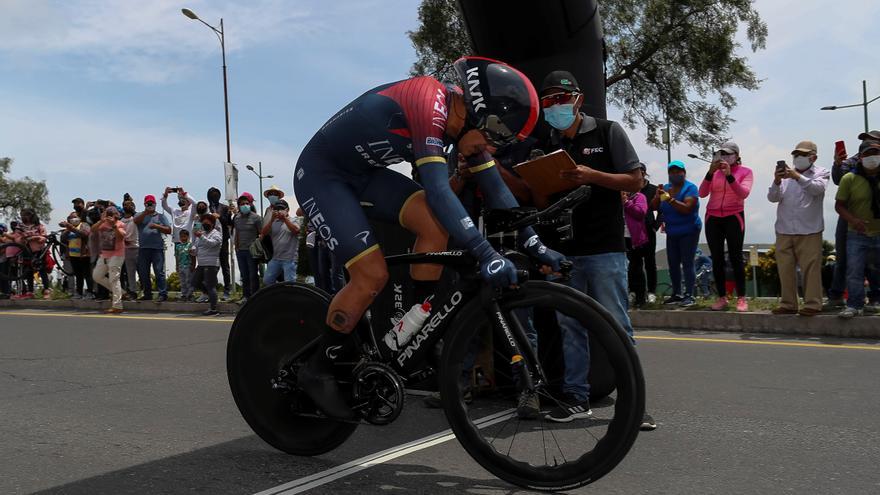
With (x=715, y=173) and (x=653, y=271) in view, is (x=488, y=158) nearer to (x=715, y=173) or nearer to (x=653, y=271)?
(x=715, y=173)

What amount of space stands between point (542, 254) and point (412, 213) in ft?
2.09

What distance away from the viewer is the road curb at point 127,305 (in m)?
14.1

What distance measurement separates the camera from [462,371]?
3211 millimetres

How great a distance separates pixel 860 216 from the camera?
851 cm

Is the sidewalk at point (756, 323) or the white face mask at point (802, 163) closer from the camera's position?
the sidewalk at point (756, 323)

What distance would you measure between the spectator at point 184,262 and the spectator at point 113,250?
102 cm

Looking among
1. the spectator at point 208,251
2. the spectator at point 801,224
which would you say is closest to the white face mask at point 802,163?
the spectator at point 801,224

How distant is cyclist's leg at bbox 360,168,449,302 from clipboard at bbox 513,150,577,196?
1.17 m

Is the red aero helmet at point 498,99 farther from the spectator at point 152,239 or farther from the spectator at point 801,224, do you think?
the spectator at point 152,239

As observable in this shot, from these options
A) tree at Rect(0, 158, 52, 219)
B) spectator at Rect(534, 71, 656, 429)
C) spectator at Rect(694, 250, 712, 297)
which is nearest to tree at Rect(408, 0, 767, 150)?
spectator at Rect(694, 250, 712, 297)

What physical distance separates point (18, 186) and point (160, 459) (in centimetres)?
9430

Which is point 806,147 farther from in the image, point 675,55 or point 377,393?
point 675,55

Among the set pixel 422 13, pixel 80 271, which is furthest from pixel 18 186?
pixel 80 271

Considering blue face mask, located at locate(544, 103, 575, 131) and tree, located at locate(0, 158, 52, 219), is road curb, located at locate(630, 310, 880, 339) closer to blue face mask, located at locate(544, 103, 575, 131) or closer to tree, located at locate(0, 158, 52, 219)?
blue face mask, located at locate(544, 103, 575, 131)
